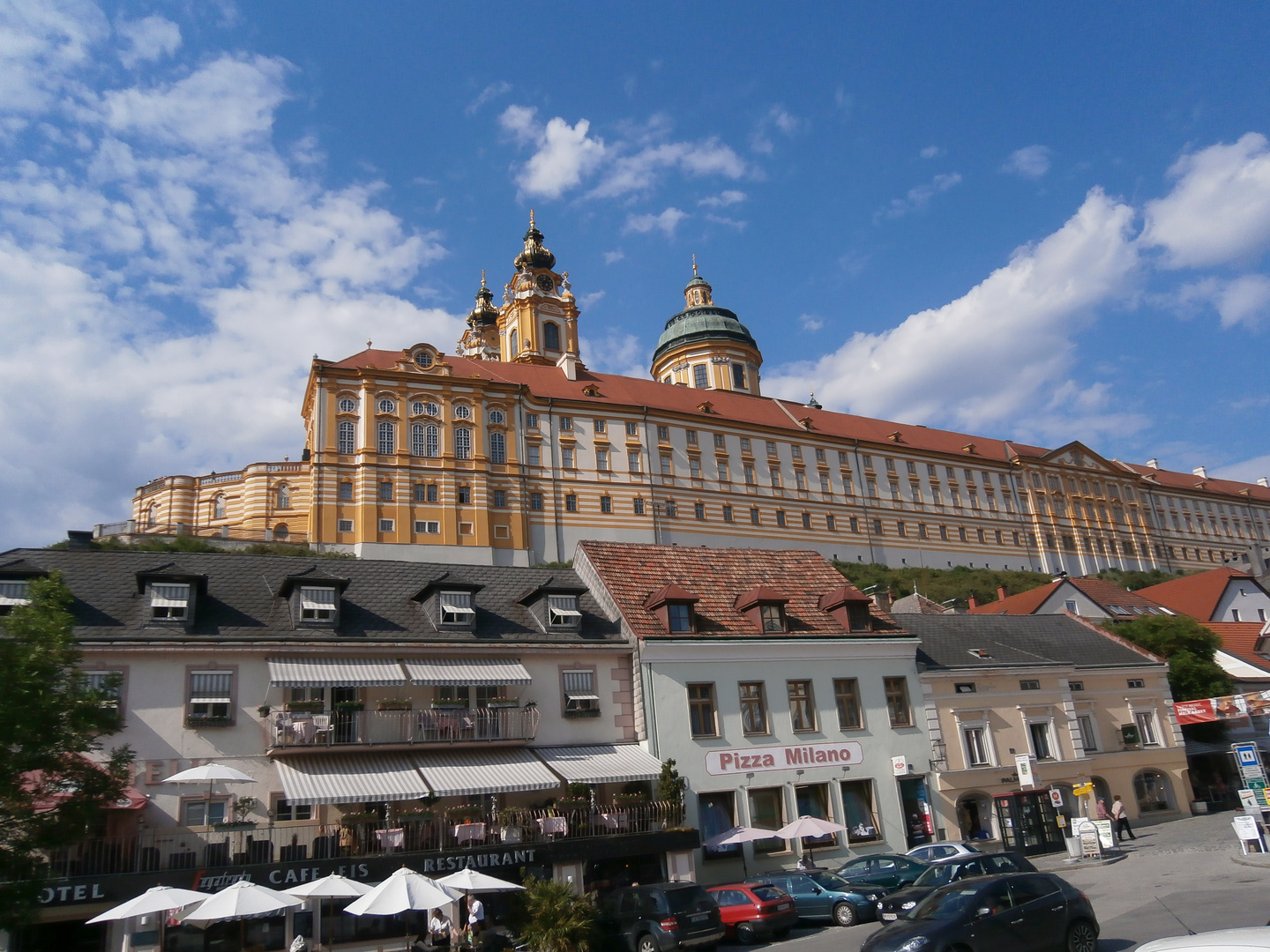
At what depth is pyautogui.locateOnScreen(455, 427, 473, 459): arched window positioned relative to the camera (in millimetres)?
77438

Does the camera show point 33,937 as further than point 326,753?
No

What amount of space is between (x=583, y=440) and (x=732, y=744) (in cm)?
5468

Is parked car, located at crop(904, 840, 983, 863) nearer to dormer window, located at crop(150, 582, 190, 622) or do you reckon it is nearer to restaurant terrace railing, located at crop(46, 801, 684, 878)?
restaurant terrace railing, located at crop(46, 801, 684, 878)

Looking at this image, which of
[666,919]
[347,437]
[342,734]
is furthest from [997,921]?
[347,437]

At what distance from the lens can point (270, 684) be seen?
82.5 ft

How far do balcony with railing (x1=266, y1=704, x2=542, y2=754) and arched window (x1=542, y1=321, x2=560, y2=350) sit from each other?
79.1 metres

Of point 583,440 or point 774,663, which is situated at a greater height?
point 583,440

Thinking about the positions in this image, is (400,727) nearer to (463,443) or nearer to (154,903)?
(154,903)

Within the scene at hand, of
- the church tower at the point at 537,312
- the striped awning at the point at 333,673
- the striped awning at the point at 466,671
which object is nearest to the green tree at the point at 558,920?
the striped awning at the point at 466,671

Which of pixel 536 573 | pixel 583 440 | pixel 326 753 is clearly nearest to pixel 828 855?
pixel 536 573

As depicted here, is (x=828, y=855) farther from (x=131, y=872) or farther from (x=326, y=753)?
(x=131, y=872)

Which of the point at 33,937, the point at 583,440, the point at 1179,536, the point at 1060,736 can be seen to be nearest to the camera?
the point at 33,937

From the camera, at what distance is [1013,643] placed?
39875 millimetres

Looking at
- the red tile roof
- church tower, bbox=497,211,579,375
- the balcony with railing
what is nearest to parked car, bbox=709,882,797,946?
the balcony with railing
